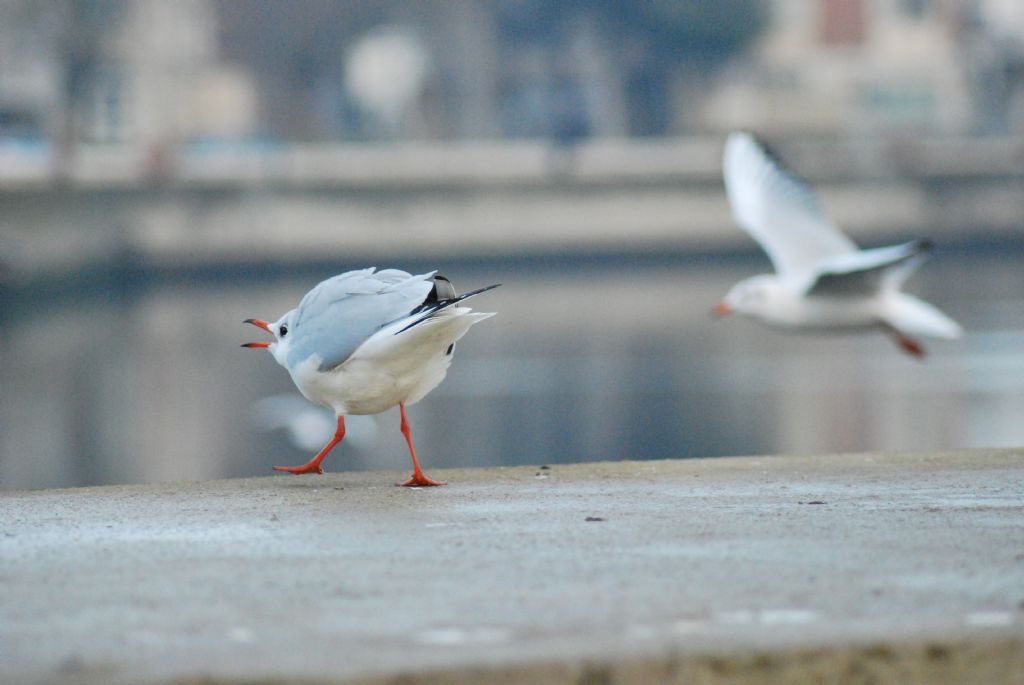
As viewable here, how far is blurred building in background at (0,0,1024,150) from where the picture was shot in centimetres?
5709

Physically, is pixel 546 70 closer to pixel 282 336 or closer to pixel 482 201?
pixel 482 201

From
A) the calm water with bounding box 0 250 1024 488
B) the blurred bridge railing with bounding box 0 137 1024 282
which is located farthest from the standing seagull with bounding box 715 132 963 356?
the blurred bridge railing with bounding box 0 137 1024 282

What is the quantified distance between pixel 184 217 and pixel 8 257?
1250 centimetres

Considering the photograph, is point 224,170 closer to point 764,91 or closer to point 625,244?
point 625,244

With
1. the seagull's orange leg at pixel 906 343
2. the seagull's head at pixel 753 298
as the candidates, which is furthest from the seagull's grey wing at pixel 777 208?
the seagull's orange leg at pixel 906 343

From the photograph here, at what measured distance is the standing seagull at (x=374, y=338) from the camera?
4473 millimetres

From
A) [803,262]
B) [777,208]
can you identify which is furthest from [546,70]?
[777,208]

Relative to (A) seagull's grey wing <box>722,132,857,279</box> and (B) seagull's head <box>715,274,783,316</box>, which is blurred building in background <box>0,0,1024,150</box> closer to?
(B) seagull's head <box>715,274,783,316</box>

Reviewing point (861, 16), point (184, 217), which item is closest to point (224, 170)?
point (184, 217)

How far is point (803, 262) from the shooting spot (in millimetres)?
10852

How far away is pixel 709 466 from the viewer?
5.19 m

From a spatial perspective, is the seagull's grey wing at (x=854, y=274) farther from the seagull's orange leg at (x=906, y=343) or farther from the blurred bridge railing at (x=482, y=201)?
the blurred bridge railing at (x=482, y=201)

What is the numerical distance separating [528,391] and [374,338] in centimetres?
1940

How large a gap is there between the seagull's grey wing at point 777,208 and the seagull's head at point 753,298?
129 millimetres
